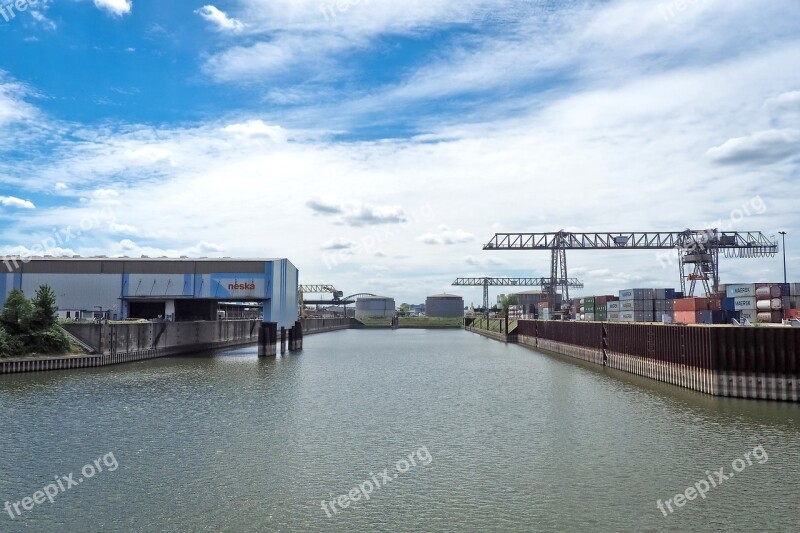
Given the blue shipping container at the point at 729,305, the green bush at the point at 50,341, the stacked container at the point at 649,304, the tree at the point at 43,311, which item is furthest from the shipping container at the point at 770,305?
the tree at the point at 43,311

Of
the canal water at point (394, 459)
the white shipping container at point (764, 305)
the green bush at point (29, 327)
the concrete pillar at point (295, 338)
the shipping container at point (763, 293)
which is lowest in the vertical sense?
the canal water at point (394, 459)

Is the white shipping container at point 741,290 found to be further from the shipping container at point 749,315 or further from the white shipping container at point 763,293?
the shipping container at point 749,315

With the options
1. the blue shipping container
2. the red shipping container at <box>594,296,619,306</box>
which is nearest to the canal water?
the blue shipping container

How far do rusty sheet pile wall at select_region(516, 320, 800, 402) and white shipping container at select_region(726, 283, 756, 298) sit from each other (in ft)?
45.5

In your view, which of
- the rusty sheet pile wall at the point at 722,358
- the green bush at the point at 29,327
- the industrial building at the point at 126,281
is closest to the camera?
the rusty sheet pile wall at the point at 722,358

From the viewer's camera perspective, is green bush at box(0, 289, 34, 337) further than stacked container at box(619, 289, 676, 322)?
No

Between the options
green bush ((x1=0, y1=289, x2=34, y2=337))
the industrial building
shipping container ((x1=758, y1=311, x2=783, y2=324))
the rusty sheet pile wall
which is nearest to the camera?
the rusty sheet pile wall

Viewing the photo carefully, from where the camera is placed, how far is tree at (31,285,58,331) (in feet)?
193

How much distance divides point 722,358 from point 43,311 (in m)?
59.5

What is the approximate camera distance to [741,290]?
207 feet

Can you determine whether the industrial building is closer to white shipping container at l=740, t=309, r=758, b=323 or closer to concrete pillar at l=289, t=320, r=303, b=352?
concrete pillar at l=289, t=320, r=303, b=352

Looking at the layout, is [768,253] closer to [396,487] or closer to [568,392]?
[568,392]

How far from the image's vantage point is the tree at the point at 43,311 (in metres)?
58.8

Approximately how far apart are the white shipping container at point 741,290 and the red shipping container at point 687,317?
16.1 feet
